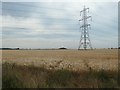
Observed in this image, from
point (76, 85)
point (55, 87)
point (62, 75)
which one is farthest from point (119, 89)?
point (62, 75)

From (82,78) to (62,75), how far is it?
1.00 metres

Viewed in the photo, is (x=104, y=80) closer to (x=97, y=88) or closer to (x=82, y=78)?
(x=82, y=78)

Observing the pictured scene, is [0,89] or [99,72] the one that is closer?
[0,89]

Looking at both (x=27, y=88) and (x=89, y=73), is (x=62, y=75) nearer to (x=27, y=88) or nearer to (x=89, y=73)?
(x=89, y=73)

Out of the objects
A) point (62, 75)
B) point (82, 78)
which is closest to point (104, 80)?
point (82, 78)

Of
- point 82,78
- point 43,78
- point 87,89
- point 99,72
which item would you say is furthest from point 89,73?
point 87,89

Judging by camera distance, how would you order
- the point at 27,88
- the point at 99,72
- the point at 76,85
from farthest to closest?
the point at 99,72
the point at 76,85
the point at 27,88

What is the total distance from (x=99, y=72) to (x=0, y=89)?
5429mm

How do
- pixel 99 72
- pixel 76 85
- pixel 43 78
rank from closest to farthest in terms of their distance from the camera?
pixel 76 85
pixel 43 78
pixel 99 72

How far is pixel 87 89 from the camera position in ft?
34.3

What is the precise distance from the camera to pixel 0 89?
416 inches

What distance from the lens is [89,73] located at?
14148 millimetres

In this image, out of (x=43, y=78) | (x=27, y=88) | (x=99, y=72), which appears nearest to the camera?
(x=27, y=88)

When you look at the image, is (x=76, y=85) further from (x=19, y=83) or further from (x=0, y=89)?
(x=0, y=89)
